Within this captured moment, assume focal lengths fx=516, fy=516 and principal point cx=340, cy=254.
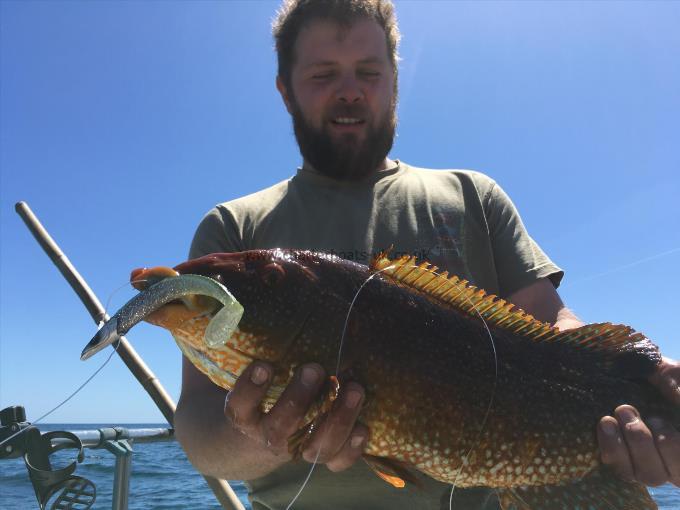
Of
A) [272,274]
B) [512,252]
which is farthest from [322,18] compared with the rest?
[272,274]

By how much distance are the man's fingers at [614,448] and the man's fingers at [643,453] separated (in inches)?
0.8

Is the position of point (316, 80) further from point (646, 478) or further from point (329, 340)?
point (646, 478)

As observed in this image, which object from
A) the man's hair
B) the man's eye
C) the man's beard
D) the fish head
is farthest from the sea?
the man's hair

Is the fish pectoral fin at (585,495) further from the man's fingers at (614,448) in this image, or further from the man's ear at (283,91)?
the man's ear at (283,91)

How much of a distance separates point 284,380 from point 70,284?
4602 millimetres

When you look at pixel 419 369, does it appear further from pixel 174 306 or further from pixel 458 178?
pixel 458 178

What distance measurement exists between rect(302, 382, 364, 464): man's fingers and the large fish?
0.20ft

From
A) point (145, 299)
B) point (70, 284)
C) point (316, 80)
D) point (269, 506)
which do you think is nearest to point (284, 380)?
point (145, 299)

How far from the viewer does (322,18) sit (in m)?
3.63

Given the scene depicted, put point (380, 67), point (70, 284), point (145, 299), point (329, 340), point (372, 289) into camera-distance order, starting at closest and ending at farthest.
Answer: point (145, 299) < point (329, 340) < point (372, 289) < point (380, 67) < point (70, 284)

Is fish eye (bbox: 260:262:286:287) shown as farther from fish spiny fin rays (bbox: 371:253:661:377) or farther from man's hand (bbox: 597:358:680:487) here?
man's hand (bbox: 597:358:680:487)

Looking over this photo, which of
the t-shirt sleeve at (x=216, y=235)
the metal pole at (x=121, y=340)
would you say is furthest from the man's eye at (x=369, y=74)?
the metal pole at (x=121, y=340)

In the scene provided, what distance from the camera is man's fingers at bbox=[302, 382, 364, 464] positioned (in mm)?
2020

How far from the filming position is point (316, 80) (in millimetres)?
3621
